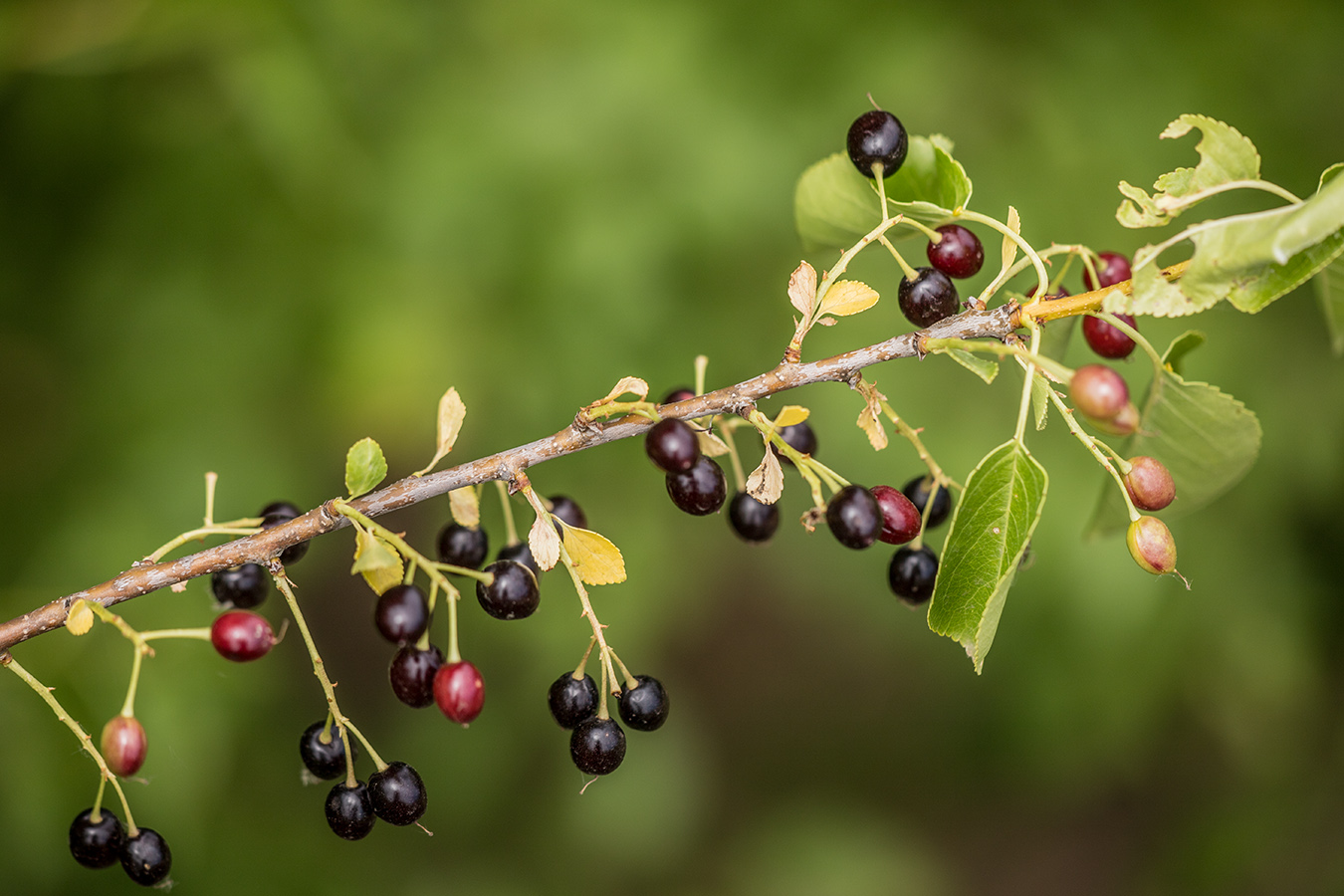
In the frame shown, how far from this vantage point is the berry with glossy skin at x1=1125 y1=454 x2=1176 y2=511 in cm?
90

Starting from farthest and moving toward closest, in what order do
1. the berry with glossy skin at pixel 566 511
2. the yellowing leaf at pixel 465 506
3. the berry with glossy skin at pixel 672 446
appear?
the berry with glossy skin at pixel 566 511, the yellowing leaf at pixel 465 506, the berry with glossy skin at pixel 672 446

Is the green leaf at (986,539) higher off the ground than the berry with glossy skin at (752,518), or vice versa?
the berry with glossy skin at (752,518)

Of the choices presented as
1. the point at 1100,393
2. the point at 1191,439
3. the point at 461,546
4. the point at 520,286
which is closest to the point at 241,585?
the point at 461,546

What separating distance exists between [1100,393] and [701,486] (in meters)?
0.38

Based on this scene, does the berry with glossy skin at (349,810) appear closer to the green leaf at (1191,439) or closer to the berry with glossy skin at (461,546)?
the berry with glossy skin at (461,546)

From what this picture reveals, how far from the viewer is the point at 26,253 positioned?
7.79 ft

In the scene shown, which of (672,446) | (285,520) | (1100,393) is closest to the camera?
(1100,393)

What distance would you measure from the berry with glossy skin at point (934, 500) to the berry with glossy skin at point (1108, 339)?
0.89 feet

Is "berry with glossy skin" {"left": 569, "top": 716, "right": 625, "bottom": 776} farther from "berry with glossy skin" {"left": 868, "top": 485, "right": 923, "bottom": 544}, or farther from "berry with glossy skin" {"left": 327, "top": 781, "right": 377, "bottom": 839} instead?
"berry with glossy skin" {"left": 868, "top": 485, "right": 923, "bottom": 544}

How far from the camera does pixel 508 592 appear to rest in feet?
2.99

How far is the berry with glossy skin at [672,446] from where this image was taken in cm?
84

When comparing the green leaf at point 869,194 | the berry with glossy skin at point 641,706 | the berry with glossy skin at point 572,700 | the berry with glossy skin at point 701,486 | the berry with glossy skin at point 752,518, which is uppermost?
the green leaf at point 869,194

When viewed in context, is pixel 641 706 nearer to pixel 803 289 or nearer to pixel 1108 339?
pixel 803 289

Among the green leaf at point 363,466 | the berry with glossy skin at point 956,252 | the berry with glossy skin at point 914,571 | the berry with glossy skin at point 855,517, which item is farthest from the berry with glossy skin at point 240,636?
the berry with glossy skin at point 956,252
